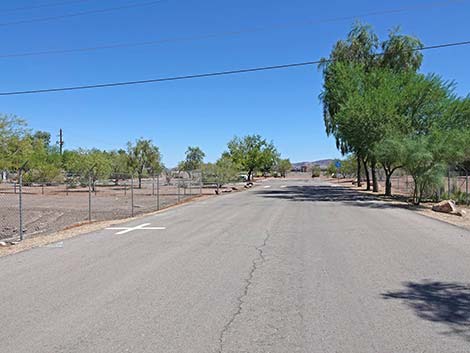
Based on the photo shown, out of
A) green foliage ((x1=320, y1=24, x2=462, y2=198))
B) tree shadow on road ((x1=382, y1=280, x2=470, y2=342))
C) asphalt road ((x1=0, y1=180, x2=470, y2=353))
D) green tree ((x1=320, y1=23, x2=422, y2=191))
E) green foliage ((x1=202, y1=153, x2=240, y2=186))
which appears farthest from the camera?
green foliage ((x1=202, y1=153, x2=240, y2=186))

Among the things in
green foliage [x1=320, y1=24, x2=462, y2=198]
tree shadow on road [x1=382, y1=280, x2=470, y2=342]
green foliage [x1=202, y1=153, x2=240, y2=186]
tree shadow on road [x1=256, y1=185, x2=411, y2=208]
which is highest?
green foliage [x1=320, y1=24, x2=462, y2=198]

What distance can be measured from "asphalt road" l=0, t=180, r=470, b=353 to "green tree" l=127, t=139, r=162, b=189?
49.6 m

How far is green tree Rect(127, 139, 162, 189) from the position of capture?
61.1 meters

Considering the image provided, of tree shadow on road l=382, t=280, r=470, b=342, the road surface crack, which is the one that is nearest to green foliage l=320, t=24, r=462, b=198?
the road surface crack

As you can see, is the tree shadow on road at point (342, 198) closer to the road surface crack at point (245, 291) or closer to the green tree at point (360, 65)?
the green tree at point (360, 65)

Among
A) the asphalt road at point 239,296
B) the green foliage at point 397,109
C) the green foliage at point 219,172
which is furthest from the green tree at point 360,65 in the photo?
the asphalt road at point 239,296

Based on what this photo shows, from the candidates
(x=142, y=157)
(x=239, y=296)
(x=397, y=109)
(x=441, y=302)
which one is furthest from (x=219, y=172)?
(x=441, y=302)

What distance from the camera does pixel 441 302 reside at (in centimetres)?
630

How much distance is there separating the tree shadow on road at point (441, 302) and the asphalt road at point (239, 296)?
0.02 m

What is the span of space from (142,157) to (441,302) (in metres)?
57.3

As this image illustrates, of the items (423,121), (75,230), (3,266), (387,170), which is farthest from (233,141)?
(3,266)

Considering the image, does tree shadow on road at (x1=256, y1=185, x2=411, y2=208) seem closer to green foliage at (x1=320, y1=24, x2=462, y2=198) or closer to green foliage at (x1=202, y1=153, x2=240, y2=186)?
green foliage at (x1=320, y1=24, x2=462, y2=198)

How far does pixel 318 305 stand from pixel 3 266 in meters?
6.15

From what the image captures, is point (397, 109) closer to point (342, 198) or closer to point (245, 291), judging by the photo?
point (342, 198)
